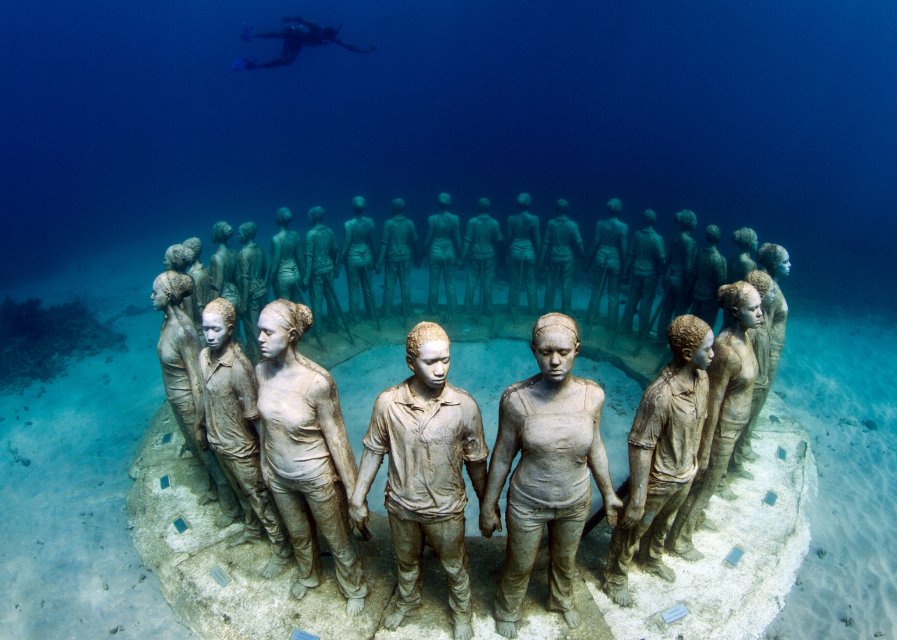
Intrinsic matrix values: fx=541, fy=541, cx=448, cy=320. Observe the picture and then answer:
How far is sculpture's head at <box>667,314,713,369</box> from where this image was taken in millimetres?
3881

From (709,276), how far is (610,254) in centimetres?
203

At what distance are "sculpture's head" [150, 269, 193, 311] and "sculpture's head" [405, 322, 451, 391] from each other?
2998mm

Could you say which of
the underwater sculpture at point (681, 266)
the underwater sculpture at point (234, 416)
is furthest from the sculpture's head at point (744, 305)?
the underwater sculpture at point (681, 266)

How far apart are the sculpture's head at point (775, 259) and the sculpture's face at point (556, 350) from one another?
3668mm

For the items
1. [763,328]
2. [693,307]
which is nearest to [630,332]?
[693,307]

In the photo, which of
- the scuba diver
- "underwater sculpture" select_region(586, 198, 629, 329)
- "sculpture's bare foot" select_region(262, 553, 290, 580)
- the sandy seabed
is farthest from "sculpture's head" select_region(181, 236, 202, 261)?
the scuba diver

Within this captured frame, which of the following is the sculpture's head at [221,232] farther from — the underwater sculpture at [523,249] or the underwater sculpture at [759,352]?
the underwater sculpture at [759,352]

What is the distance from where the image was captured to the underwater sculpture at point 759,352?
5.32 meters

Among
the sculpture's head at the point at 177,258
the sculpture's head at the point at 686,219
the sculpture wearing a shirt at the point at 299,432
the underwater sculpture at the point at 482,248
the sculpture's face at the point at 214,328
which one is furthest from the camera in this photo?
the underwater sculpture at the point at 482,248

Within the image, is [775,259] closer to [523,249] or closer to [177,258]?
[523,249]

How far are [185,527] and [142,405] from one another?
4053 mm

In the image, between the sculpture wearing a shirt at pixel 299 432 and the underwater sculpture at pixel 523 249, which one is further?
the underwater sculpture at pixel 523 249

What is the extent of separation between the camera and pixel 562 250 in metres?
10.3

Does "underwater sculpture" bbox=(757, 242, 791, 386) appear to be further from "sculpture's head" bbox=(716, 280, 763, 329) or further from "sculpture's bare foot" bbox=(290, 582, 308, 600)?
"sculpture's bare foot" bbox=(290, 582, 308, 600)
